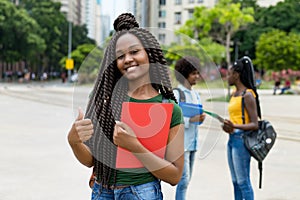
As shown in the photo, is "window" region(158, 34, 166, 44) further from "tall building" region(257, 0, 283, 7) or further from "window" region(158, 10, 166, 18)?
"tall building" region(257, 0, 283, 7)

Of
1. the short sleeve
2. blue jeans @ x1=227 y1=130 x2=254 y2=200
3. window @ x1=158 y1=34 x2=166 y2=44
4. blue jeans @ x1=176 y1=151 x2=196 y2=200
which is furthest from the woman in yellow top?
the short sleeve

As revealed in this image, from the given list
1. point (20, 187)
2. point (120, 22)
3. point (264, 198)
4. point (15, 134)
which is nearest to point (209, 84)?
point (120, 22)

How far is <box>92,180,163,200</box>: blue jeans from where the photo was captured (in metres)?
1.91

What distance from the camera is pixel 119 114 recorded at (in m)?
1.86

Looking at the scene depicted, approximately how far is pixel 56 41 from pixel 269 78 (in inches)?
989

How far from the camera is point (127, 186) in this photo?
1916 millimetres

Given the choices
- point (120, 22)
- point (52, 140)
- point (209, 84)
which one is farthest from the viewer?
point (52, 140)

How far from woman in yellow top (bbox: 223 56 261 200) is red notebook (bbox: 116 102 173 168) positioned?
7.14 ft

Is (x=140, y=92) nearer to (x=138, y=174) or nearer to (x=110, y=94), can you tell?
(x=110, y=94)

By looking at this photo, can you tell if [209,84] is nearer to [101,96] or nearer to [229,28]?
[101,96]

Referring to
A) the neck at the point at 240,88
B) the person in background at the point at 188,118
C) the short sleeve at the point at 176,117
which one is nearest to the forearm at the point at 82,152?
the short sleeve at the point at 176,117

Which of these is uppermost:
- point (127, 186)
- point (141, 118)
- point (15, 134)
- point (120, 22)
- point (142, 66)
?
point (120, 22)

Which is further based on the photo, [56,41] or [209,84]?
[56,41]

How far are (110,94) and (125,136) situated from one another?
0.24 meters
